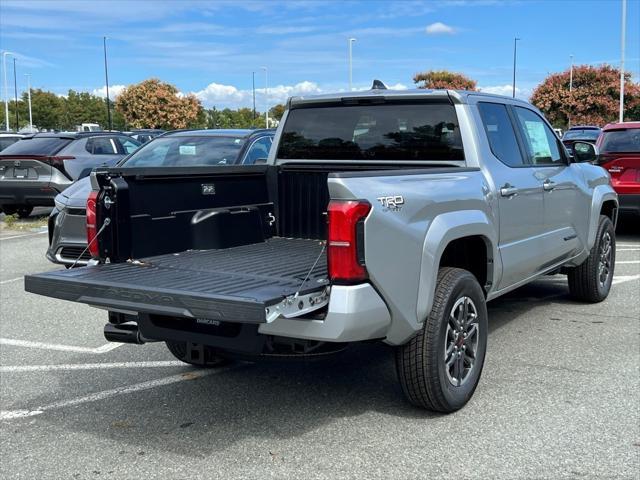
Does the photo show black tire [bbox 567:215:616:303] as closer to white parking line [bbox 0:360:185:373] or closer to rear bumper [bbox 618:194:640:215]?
rear bumper [bbox 618:194:640:215]

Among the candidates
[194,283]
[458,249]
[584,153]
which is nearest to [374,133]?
[458,249]

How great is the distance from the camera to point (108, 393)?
4664mm

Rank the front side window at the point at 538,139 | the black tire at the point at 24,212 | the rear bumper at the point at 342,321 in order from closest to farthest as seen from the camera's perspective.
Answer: the rear bumper at the point at 342,321
the front side window at the point at 538,139
the black tire at the point at 24,212

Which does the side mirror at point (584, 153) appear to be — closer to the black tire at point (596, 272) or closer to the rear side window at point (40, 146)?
the black tire at point (596, 272)

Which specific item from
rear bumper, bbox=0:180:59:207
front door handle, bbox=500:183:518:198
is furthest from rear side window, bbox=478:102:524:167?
rear bumper, bbox=0:180:59:207

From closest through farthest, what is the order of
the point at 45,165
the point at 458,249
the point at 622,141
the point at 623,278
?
the point at 458,249 → the point at 623,278 → the point at 622,141 → the point at 45,165

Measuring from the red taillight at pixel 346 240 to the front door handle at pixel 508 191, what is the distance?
169cm

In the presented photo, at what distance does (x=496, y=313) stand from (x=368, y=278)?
3.48 m

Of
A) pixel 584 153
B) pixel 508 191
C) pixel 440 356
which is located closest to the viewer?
pixel 440 356

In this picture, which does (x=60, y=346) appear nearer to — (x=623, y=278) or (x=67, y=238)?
(x=67, y=238)

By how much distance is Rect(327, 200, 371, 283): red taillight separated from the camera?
11.2 feet

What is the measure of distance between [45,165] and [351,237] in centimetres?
1142

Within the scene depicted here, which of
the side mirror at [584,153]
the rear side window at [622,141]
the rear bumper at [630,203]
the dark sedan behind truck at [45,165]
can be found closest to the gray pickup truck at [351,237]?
the side mirror at [584,153]

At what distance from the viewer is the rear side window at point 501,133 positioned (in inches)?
195
